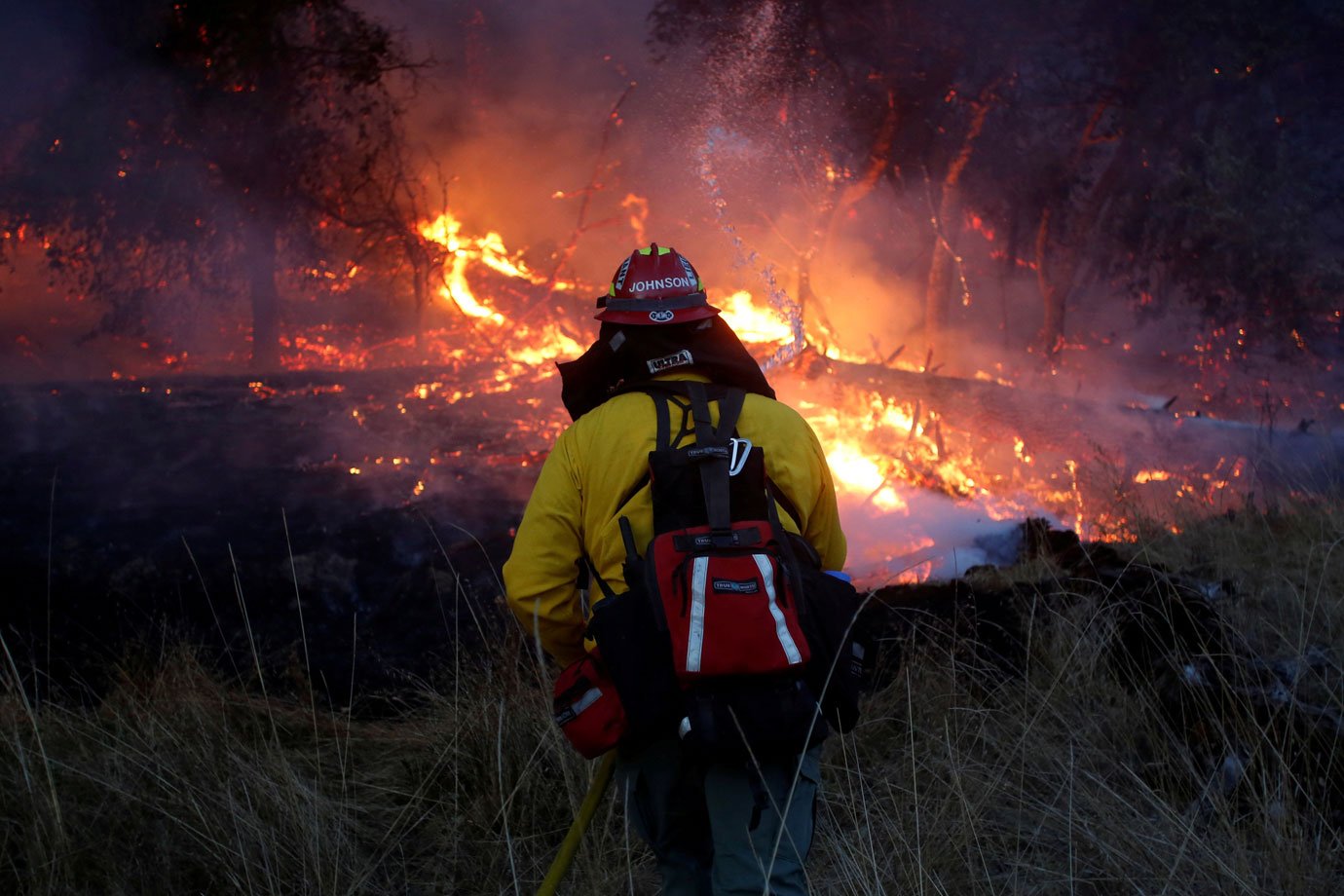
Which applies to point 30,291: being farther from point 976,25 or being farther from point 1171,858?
point 1171,858

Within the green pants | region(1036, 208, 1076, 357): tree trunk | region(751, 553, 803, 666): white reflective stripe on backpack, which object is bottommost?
the green pants

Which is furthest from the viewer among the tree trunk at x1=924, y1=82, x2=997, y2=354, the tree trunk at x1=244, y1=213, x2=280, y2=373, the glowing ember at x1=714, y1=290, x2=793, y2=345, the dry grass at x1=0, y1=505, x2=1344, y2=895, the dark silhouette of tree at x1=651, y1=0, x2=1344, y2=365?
the tree trunk at x1=924, y1=82, x2=997, y2=354

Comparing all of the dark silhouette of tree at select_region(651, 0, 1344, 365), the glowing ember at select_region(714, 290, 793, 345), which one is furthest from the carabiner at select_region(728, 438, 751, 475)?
the dark silhouette of tree at select_region(651, 0, 1344, 365)

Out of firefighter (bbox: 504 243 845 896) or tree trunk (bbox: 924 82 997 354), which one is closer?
firefighter (bbox: 504 243 845 896)

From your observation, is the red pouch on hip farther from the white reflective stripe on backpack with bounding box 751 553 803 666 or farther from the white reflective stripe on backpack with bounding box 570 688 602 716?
the white reflective stripe on backpack with bounding box 751 553 803 666

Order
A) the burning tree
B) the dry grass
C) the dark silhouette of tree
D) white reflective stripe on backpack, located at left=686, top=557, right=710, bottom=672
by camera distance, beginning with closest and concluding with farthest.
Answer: white reflective stripe on backpack, located at left=686, top=557, right=710, bottom=672, the dry grass, the burning tree, the dark silhouette of tree

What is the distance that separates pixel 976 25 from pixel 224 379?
8969mm

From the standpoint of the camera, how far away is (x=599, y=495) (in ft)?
7.36

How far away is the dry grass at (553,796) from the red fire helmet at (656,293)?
96 centimetres

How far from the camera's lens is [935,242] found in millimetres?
14703

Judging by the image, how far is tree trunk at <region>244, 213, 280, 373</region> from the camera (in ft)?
30.5

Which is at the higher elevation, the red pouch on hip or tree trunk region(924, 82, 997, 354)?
tree trunk region(924, 82, 997, 354)

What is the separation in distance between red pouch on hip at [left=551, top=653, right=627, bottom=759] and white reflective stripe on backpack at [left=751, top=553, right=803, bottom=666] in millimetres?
375

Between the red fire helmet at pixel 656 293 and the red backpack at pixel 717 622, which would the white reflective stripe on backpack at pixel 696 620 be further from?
the red fire helmet at pixel 656 293
